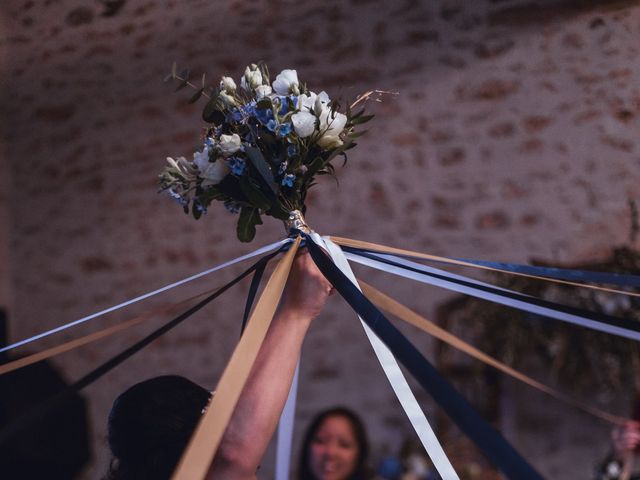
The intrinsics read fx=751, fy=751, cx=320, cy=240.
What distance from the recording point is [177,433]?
54.4 inches

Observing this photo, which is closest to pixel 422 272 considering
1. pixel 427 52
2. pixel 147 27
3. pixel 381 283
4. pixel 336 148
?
pixel 336 148

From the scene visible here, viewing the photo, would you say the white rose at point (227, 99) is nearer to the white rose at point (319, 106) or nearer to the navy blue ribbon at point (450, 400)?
the white rose at point (319, 106)

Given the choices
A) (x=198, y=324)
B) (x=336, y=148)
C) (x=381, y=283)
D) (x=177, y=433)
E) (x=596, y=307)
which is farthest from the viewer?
(x=198, y=324)

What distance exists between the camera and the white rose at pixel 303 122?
5.81ft

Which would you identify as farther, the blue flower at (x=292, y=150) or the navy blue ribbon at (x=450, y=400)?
the blue flower at (x=292, y=150)

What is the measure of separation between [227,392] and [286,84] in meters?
0.92

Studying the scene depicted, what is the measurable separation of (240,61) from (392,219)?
1504 mm

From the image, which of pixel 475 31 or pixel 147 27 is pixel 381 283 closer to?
pixel 475 31

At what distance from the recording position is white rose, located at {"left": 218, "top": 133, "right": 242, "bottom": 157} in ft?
5.81

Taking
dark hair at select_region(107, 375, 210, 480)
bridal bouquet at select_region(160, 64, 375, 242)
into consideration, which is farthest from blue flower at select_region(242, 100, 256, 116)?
dark hair at select_region(107, 375, 210, 480)

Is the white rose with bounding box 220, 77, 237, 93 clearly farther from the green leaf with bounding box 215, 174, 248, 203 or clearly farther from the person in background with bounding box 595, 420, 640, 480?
the person in background with bounding box 595, 420, 640, 480

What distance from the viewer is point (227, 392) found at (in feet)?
4.10

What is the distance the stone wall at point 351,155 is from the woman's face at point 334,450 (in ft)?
1.28

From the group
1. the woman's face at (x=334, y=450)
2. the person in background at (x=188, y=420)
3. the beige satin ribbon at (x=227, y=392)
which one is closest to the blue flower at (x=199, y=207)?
the beige satin ribbon at (x=227, y=392)
